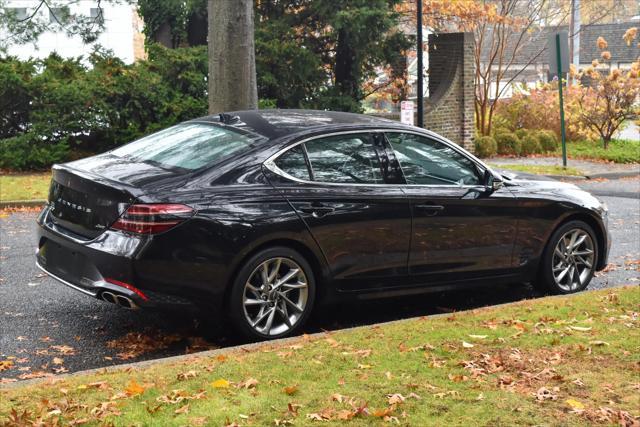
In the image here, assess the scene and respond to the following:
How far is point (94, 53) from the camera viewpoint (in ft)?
68.2

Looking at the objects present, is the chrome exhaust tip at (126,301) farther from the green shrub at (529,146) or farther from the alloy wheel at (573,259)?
the green shrub at (529,146)

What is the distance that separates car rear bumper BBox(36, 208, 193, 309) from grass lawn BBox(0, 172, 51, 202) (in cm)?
811

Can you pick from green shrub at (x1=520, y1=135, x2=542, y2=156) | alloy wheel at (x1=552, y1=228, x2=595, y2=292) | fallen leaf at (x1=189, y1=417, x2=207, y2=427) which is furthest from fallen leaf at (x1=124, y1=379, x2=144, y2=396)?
green shrub at (x1=520, y1=135, x2=542, y2=156)

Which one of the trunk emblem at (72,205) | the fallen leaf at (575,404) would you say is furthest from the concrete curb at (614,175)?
the fallen leaf at (575,404)

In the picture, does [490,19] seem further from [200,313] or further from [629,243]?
[200,313]

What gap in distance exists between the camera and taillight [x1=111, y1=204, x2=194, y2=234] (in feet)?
20.2

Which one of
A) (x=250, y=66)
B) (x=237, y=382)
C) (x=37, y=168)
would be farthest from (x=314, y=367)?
(x=37, y=168)

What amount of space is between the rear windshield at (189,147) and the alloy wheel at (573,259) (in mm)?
3119

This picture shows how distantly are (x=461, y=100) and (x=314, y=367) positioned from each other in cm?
2027

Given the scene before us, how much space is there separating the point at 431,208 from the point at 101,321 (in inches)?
108

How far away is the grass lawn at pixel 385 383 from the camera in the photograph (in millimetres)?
4660

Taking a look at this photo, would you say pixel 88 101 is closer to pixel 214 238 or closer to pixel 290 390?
pixel 214 238

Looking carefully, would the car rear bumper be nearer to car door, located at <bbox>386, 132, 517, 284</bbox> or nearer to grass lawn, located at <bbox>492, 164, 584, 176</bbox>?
car door, located at <bbox>386, 132, 517, 284</bbox>

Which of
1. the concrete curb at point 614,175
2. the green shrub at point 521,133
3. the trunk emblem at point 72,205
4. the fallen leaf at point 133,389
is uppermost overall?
the green shrub at point 521,133
